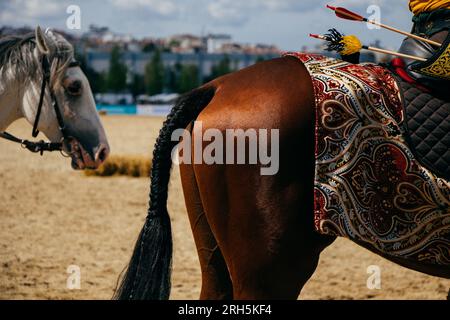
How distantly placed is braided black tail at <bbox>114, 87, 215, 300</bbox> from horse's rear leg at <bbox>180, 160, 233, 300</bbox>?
6.7 inches

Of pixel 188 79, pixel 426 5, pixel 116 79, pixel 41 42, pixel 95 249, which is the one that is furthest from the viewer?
pixel 188 79

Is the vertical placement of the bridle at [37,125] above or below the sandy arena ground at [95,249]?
above

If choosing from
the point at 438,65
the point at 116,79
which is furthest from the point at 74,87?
the point at 116,79

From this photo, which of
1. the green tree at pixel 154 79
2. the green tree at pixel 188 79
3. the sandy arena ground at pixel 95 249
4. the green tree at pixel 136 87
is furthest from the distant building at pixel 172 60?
the sandy arena ground at pixel 95 249

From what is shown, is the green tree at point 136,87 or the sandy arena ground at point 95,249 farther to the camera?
the green tree at point 136,87

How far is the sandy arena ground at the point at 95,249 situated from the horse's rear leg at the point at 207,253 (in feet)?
8.80

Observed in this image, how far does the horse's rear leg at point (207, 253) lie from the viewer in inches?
125

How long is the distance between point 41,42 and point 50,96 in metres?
0.42

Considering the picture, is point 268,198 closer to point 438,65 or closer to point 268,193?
point 268,193

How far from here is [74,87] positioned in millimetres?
4777

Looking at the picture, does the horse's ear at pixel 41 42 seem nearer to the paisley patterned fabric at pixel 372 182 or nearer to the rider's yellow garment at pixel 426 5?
the paisley patterned fabric at pixel 372 182

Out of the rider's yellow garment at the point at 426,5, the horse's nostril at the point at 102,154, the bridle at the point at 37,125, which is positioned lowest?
the horse's nostril at the point at 102,154

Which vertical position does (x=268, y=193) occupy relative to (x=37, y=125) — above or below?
below

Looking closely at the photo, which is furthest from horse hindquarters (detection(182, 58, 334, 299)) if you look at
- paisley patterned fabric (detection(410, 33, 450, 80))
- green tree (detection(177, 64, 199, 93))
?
green tree (detection(177, 64, 199, 93))
